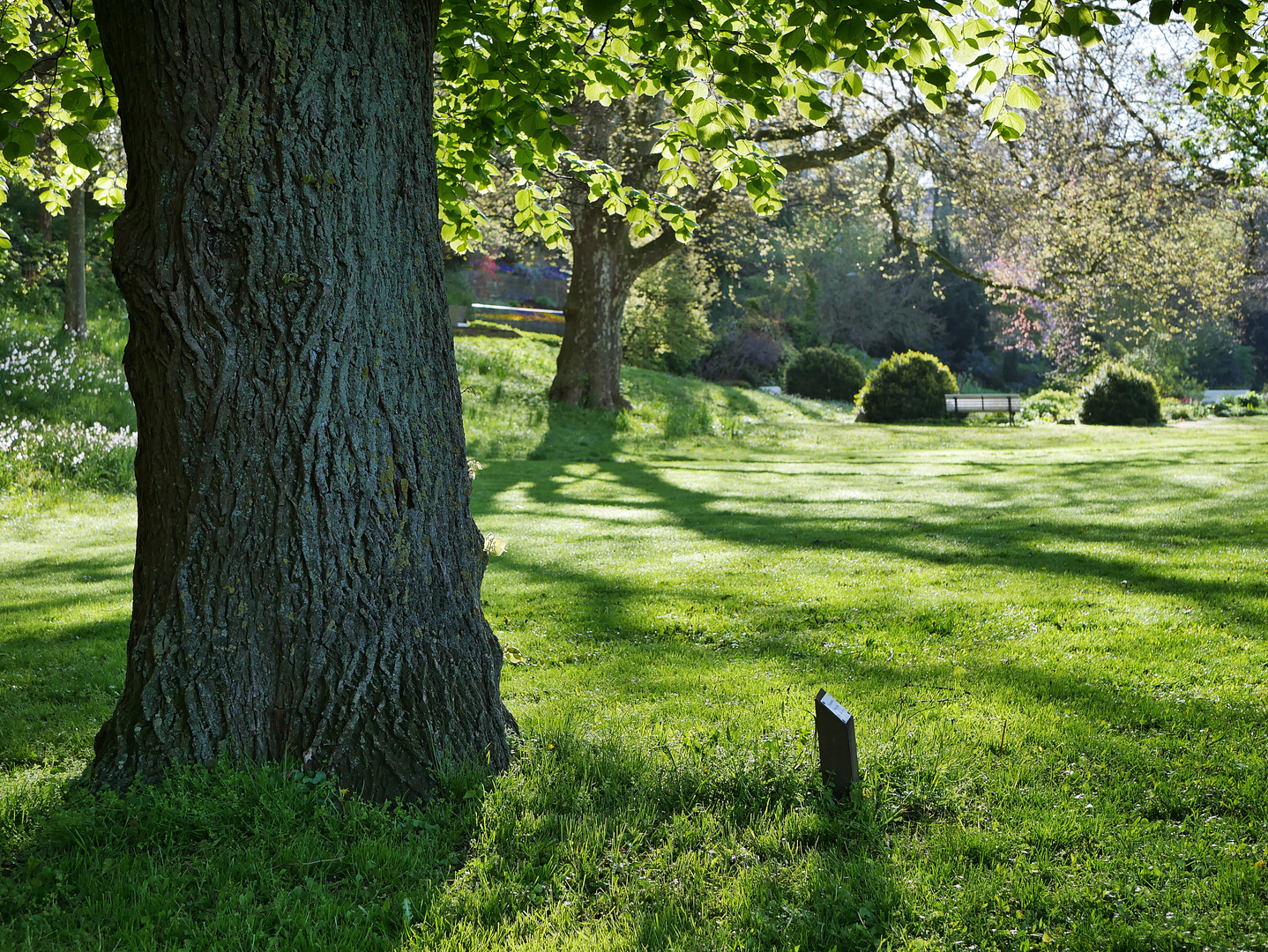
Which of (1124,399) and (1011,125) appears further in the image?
(1124,399)

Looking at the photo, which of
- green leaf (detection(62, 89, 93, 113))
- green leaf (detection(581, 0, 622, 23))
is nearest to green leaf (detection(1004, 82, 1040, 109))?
green leaf (detection(581, 0, 622, 23))

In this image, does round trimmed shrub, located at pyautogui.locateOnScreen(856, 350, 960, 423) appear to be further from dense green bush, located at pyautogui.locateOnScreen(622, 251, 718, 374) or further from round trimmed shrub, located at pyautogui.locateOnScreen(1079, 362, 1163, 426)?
dense green bush, located at pyautogui.locateOnScreen(622, 251, 718, 374)

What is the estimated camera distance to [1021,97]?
4.22 m

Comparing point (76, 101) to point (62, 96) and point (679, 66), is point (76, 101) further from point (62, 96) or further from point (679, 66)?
point (679, 66)

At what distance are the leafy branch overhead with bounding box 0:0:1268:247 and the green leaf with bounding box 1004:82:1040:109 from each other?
1 cm

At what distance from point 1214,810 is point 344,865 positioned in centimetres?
303

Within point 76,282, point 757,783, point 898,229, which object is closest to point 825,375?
point 898,229

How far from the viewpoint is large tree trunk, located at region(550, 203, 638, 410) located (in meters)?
19.8

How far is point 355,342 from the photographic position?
338 cm

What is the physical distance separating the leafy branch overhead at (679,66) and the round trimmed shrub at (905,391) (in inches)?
810

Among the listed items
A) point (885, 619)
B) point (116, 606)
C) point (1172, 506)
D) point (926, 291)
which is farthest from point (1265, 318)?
point (116, 606)

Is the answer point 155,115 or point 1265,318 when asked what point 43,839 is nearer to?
point 155,115

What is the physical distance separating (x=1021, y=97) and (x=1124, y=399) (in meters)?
23.0

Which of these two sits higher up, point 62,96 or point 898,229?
point 898,229
